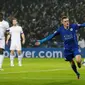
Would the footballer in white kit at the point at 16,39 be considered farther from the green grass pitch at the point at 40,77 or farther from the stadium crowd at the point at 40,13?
the stadium crowd at the point at 40,13

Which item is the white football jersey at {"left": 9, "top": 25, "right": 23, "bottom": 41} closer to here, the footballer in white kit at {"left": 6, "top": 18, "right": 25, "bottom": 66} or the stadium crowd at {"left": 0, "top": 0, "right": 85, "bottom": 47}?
the footballer in white kit at {"left": 6, "top": 18, "right": 25, "bottom": 66}

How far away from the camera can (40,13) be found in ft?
123

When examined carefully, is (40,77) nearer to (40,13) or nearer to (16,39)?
(16,39)

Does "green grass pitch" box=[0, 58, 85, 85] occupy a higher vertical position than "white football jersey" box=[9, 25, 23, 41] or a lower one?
lower

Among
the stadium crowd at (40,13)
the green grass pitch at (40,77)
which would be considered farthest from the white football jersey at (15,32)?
the stadium crowd at (40,13)

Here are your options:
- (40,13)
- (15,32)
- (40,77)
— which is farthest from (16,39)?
(40,13)

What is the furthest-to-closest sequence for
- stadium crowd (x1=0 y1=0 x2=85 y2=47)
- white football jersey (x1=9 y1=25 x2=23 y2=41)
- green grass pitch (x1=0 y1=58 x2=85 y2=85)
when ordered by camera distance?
stadium crowd (x1=0 y1=0 x2=85 y2=47), white football jersey (x1=9 y1=25 x2=23 y2=41), green grass pitch (x1=0 y1=58 x2=85 y2=85)

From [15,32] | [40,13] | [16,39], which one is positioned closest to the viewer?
[15,32]

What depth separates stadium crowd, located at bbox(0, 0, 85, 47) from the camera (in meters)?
36.2

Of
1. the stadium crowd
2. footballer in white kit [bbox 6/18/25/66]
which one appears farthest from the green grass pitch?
the stadium crowd

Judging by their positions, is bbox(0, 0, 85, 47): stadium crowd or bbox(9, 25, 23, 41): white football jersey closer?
bbox(9, 25, 23, 41): white football jersey

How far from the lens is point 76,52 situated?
12.9 m

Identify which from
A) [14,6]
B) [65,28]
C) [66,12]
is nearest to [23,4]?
[14,6]

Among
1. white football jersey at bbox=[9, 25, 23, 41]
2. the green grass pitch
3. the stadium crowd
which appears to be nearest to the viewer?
the green grass pitch
